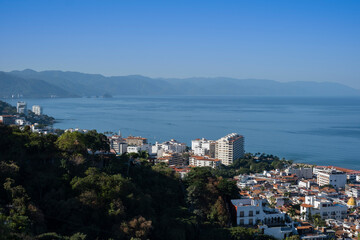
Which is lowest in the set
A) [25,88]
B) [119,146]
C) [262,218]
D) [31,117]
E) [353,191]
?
[353,191]

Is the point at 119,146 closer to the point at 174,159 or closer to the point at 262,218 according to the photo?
the point at 174,159

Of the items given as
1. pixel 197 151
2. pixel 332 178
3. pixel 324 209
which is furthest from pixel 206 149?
pixel 324 209

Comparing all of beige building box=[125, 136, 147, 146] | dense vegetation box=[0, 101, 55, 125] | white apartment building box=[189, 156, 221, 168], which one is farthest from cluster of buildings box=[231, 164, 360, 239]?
dense vegetation box=[0, 101, 55, 125]

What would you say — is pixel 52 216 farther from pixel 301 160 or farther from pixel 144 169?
pixel 301 160

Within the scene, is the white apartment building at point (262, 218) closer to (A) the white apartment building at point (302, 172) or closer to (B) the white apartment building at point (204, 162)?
(A) the white apartment building at point (302, 172)

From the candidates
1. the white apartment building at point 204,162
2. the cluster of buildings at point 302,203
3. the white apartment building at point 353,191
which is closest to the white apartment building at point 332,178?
the cluster of buildings at point 302,203

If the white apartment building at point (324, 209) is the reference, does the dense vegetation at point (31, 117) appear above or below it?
above

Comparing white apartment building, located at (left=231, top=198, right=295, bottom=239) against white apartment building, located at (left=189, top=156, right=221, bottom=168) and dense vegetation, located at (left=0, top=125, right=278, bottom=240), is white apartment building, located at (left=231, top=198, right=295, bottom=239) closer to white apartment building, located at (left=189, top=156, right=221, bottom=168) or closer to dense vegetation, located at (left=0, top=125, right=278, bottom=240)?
dense vegetation, located at (left=0, top=125, right=278, bottom=240)
